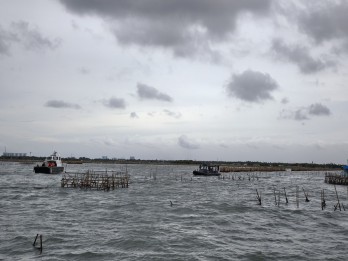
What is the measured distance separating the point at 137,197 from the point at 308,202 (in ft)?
77.1

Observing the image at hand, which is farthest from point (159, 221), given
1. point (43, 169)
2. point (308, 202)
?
point (43, 169)

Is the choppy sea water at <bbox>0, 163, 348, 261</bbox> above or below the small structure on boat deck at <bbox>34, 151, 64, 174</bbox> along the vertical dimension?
below

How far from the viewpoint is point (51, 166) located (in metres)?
101

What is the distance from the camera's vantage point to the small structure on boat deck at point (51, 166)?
101 metres

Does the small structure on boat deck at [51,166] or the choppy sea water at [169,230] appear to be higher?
the small structure on boat deck at [51,166]

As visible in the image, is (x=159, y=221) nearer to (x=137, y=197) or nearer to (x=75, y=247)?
(x=75, y=247)

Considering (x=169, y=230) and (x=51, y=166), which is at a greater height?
(x=51, y=166)

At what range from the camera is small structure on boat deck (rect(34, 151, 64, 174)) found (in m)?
101

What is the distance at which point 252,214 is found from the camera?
129 feet

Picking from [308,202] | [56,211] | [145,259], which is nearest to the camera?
[145,259]

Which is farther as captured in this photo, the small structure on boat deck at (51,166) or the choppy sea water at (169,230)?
the small structure on boat deck at (51,166)

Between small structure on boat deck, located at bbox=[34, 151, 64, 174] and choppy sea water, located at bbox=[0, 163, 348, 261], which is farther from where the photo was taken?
small structure on boat deck, located at bbox=[34, 151, 64, 174]

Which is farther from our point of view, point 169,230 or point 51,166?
point 51,166

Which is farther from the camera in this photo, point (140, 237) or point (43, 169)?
point (43, 169)
